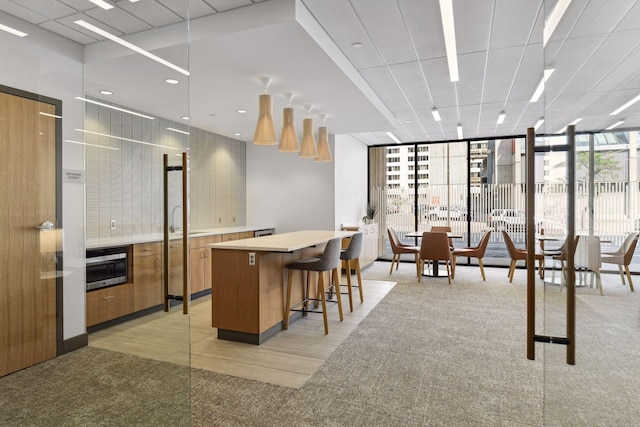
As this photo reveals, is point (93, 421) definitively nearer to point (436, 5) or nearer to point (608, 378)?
point (608, 378)

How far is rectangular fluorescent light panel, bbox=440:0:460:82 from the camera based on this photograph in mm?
2950

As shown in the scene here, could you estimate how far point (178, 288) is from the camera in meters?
1.86

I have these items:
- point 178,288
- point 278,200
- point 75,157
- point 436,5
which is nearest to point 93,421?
point 178,288

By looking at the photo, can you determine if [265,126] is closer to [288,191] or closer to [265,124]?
[265,124]

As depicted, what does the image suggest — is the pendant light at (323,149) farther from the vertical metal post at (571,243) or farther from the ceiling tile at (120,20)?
the vertical metal post at (571,243)

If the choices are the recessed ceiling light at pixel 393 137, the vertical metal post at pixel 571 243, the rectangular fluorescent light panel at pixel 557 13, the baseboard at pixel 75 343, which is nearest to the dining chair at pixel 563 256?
the vertical metal post at pixel 571 243

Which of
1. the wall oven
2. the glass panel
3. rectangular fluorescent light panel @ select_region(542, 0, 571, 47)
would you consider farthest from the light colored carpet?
rectangular fluorescent light panel @ select_region(542, 0, 571, 47)

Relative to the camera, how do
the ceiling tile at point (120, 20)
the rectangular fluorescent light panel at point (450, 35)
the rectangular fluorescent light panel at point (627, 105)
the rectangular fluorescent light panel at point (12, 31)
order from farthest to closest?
the rectangular fluorescent light panel at point (450, 35) < the ceiling tile at point (120, 20) < the rectangular fluorescent light panel at point (12, 31) < the rectangular fluorescent light panel at point (627, 105)

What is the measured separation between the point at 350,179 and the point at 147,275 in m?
6.39

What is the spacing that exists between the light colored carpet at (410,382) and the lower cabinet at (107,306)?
16 centimetres

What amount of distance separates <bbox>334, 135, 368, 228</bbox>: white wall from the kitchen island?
346 cm

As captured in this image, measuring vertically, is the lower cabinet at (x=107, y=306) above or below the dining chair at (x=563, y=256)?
below

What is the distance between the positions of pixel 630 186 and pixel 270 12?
2.48 meters

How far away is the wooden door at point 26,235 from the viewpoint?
1326 millimetres
